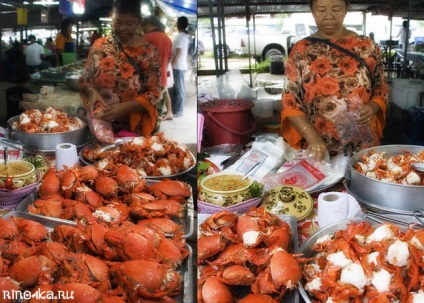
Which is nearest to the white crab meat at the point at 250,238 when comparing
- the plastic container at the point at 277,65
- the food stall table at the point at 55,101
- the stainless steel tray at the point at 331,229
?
the stainless steel tray at the point at 331,229

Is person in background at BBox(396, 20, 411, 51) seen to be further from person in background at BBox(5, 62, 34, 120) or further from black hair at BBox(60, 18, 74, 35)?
person in background at BBox(5, 62, 34, 120)

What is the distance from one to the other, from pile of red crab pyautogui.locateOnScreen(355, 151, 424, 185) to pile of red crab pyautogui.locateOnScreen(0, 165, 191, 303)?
640 millimetres

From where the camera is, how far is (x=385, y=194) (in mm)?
1270

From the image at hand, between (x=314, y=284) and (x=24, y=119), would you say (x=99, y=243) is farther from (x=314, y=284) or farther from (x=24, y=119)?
(x=24, y=119)

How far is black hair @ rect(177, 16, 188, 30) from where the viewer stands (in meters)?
1.52

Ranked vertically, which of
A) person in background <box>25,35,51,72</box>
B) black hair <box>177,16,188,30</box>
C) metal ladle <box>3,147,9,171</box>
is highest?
black hair <box>177,16,188,30</box>

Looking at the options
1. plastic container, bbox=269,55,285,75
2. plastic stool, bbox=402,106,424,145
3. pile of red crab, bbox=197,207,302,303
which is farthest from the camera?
plastic container, bbox=269,55,285,75

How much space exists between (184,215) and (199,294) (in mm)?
497

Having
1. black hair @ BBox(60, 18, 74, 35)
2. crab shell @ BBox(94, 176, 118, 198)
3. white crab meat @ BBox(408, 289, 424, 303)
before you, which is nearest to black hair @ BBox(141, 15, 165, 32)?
black hair @ BBox(60, 18, 74, 35)

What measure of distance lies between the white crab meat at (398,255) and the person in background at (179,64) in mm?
959

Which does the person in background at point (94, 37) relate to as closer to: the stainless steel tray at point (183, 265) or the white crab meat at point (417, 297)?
the stainless steel tray at point (183, 265)

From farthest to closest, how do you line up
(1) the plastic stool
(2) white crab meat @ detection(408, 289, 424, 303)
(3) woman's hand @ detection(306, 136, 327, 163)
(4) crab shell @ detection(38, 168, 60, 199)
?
(1) the plastic stool
(3) woman's hand @ detection(306, 136, 327, 163)
(4) crab shell @ detection(38, 168, 60, 199)
(2) white crab meat @ detection(408, 289, 424, 303)

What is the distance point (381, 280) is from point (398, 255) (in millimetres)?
68

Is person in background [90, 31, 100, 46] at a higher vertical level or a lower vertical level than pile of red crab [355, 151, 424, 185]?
higher
